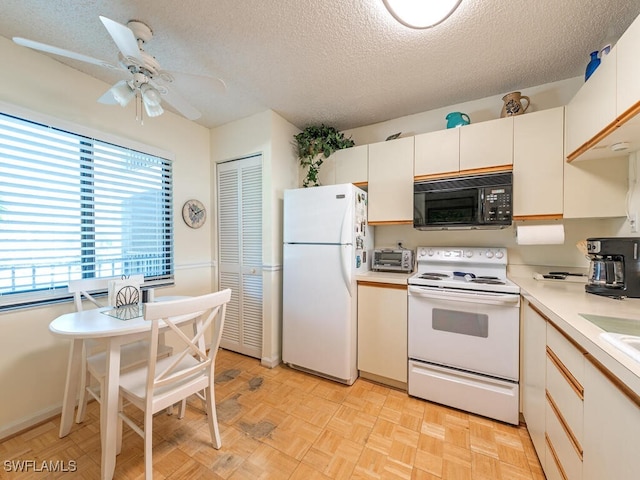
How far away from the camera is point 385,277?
2.16 m

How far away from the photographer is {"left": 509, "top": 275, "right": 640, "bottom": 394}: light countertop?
0.69 metres

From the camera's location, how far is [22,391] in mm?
1630

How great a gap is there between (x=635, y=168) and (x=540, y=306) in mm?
1104

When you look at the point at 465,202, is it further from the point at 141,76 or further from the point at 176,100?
the point at 141,76

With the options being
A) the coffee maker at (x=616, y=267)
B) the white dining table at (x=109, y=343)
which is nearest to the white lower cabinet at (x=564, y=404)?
the coffee maker at (x=616, y=267)

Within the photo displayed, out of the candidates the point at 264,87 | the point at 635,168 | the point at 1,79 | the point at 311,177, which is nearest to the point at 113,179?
the point at 1,79

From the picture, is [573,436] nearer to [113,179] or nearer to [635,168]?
[635,168]

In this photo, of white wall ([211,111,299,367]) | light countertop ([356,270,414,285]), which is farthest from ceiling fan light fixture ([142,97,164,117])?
light countertop ([356,270,414,285])

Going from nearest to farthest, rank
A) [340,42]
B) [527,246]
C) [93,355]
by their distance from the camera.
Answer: [340,42]
[93,355]
[527,246]

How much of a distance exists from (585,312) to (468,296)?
66 centimetres

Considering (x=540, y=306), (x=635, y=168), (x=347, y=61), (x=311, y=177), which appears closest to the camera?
(x=540, y=306)

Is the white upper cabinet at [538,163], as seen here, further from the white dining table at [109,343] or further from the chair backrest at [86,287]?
the chair backrest at [86,287]

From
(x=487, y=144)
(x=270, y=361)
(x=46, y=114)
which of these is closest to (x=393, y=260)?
(x=487, y=144)

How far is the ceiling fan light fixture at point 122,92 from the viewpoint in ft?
4.71
